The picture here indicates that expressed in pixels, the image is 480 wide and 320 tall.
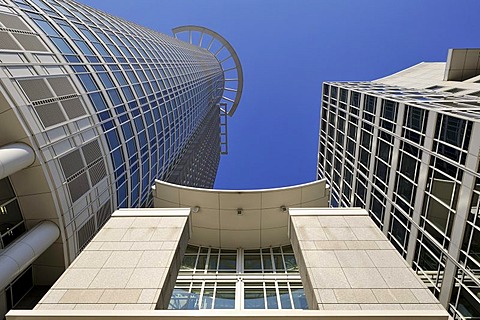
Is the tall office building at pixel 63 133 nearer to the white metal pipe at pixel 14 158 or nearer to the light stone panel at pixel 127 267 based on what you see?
the white metal pipe at pixel 14 158

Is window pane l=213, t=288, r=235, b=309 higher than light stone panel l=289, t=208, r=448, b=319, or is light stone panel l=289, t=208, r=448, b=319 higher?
light stone panel l=289, t=208, r=448, b=319

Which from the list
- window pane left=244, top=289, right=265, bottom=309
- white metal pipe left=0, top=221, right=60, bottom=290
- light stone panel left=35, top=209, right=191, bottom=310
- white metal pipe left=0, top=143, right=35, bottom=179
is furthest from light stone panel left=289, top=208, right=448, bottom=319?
white metal pipe left=0, top=143, right=35, bottom=179

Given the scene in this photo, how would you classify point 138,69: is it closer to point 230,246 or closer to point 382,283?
point 230,246

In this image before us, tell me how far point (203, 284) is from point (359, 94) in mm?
26001

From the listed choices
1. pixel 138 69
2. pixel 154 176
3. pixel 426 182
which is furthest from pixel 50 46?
pixel 426 182

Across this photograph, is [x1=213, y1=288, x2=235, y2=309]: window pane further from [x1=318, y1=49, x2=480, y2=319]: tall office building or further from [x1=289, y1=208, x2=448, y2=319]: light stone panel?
[x1=318, y1=49, x2=480, y2=319]: tall office building

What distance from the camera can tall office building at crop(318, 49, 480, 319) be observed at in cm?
1627

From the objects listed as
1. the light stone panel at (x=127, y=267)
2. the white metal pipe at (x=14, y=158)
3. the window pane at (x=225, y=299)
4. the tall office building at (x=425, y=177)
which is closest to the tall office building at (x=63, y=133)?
the white metal pipe at (x=14, y=158)

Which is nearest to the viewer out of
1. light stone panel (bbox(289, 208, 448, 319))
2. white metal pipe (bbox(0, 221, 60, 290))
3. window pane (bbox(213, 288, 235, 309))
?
light stone panel (bbox(289, 208, 448, 319))

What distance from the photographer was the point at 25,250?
14.4 meters

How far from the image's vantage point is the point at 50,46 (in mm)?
20547

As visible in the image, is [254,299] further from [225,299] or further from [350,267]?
[350,267]

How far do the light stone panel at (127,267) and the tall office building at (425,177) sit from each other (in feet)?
47.3

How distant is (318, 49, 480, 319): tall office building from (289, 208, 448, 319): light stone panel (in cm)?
714
